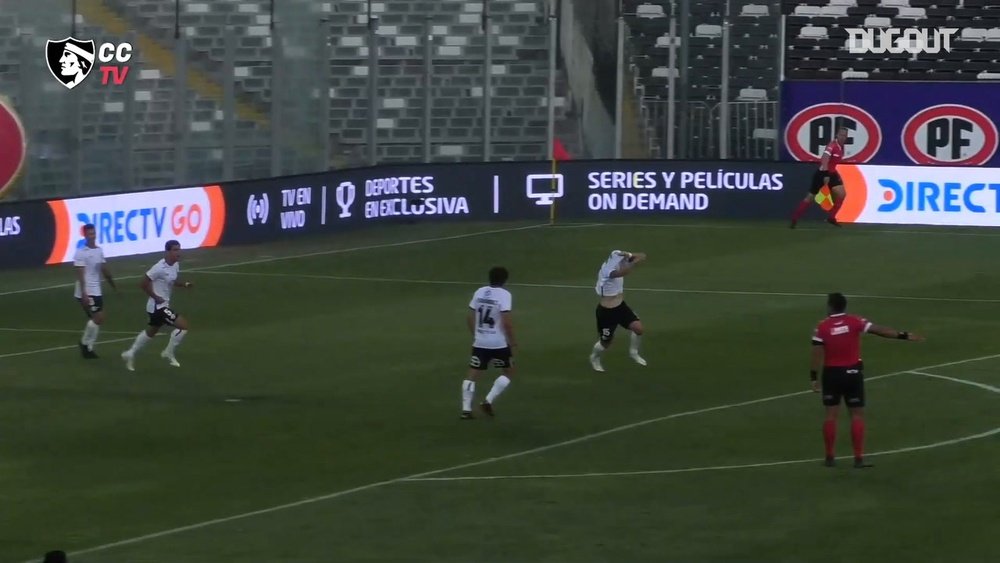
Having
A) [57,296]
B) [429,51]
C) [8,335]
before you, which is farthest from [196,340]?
[429,51]

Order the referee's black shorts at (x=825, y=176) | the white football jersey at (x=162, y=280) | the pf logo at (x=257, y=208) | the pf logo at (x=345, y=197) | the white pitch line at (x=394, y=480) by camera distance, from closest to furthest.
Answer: the white pitch line at (x=394, y=480) → the white football jersey at (x=162, y=280) → the pf logo at (x=257, y=208) → the referee's black shorts at (x=825, y=176) → the pf logo at (x=345, y=197)

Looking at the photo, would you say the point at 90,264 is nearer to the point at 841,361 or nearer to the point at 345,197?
the point at 841,361

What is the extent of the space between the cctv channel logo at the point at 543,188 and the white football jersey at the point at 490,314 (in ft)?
65.4

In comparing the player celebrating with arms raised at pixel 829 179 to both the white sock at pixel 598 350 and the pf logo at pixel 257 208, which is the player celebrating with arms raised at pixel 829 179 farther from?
the white sock at pixel 598 350

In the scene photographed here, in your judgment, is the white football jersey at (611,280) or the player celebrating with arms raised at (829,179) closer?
the white football jersey at (611,280)

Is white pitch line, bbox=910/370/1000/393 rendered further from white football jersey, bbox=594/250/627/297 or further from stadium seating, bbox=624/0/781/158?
stadium seating, bbox=624/0/781/158

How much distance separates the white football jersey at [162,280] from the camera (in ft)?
75.5

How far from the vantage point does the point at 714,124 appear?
4147cm

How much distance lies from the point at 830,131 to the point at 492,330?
2368cm

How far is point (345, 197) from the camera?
3775 centimetres

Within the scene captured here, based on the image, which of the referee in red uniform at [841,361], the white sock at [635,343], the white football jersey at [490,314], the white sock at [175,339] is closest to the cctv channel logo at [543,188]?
the white sock at [635,343]

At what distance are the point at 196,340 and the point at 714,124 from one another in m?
18.8

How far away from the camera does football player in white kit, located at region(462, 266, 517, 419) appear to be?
63.9ft

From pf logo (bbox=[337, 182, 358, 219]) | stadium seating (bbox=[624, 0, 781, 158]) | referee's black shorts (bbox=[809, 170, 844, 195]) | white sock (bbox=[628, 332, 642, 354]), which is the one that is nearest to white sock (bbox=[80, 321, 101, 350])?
white sock (bbox=[628, 332, 642, 354])
